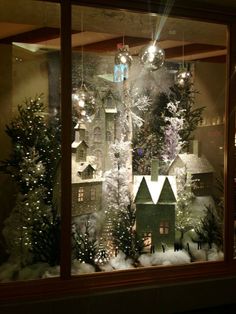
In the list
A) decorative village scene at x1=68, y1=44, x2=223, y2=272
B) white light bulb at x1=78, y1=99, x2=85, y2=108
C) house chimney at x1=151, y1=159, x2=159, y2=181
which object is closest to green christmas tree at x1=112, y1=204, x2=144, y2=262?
→ decorative village scene at x1=68, y1=44, x2=223, y2=272

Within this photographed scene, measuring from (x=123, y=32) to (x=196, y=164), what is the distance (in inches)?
56.2

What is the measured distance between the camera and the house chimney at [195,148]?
12.8ft

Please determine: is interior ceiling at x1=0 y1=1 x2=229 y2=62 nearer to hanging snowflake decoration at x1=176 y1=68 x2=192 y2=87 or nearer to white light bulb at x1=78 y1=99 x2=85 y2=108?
hanging snowflake decoration at x1=176 y1=68 x2=192 y2=87

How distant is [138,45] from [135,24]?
193 mm

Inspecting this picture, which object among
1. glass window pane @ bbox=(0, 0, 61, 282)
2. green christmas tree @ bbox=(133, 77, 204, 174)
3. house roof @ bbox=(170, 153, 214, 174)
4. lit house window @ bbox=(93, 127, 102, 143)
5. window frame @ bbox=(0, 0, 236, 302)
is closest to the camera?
window frame @ bbox=(0, 0, 236, 302)

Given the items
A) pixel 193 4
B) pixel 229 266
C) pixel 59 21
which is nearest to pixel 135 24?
pixel 193 4

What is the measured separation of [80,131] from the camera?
11.5 feet

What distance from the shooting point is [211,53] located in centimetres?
391

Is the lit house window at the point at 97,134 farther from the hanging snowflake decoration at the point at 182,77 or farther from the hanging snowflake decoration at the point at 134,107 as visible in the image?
the hanging snowflake decoration at the point at 182,77

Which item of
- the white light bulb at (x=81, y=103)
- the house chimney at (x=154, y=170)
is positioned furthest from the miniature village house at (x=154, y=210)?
the white light bulb at (x=81, y=103)

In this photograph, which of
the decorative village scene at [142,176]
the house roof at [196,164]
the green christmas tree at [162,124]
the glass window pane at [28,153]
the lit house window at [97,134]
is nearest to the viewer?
the glass window pane at [28,153]

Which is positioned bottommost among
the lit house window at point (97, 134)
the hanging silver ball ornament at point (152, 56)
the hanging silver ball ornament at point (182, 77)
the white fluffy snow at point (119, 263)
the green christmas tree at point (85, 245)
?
the white fluffy snow at point (119, 263)

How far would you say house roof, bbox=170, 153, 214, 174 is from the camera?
152 inches

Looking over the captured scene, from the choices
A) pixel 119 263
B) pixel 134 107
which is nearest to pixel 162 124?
pixel 134 107
